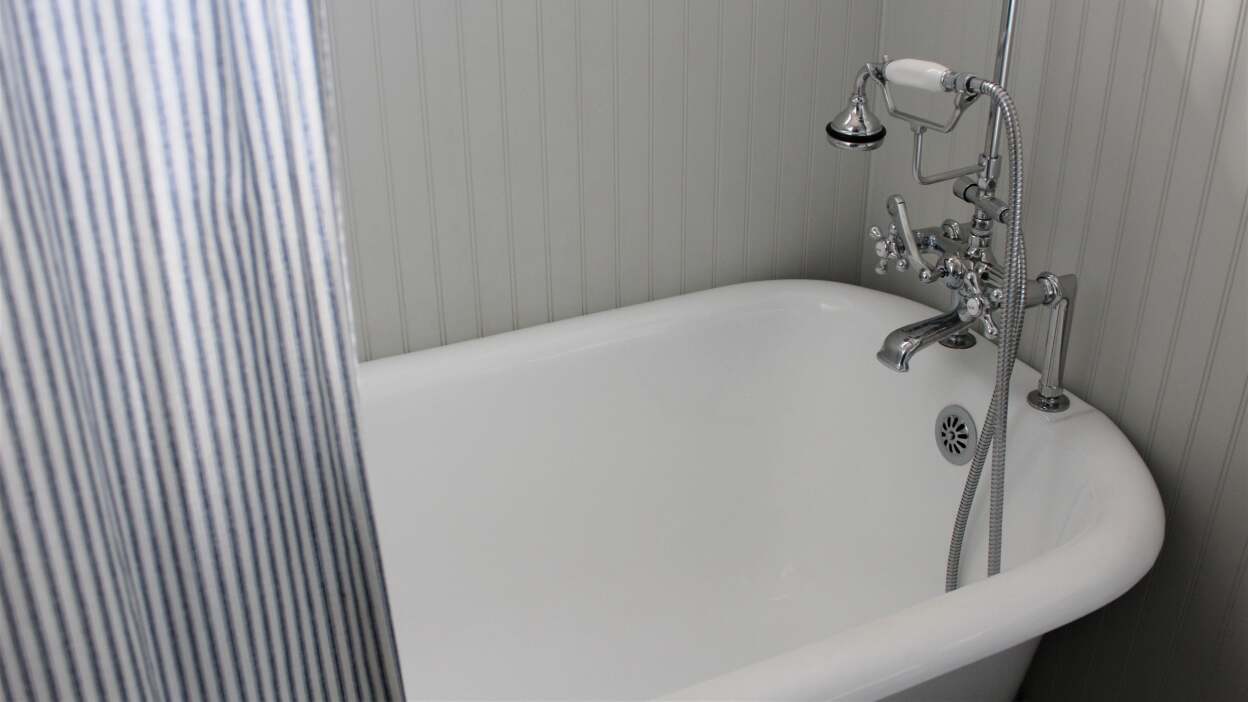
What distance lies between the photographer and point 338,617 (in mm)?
710

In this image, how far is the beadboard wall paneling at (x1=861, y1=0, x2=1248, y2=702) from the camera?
3.87 ft

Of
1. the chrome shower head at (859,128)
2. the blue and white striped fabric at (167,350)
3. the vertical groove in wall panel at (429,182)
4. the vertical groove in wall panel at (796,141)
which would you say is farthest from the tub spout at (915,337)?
the blue and white striped fabric at (167,350)

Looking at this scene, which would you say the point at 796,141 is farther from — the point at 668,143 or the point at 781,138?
the point at 668,143

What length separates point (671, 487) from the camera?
66.2 inches

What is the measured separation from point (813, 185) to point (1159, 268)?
60 cm

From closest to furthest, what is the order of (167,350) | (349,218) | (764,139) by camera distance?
(167,350) → (349,218) → (764,139)

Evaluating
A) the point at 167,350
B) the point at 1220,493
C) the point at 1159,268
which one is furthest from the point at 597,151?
the point at 167,350

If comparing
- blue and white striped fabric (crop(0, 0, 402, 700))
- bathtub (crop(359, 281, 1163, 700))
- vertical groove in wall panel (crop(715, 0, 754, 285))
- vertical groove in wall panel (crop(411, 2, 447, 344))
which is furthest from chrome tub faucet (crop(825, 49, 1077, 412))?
blue and white striped fabric (crop(0, 0, 402, 700))

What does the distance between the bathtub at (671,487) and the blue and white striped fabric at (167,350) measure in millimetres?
799

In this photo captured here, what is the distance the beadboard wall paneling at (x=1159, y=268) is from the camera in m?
1.18

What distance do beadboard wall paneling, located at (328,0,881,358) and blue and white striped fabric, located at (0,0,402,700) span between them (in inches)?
32.5

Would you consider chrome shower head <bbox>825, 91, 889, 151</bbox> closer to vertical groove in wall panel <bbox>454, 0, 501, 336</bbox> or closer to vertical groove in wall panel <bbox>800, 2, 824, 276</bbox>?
vertical groove in wall panel <bbox>800, 2, 824, 276</bbox>

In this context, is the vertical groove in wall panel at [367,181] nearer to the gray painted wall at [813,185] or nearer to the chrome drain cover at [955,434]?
the gray painted wall at [813,185]

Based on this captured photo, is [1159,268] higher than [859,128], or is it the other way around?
[859,128]
